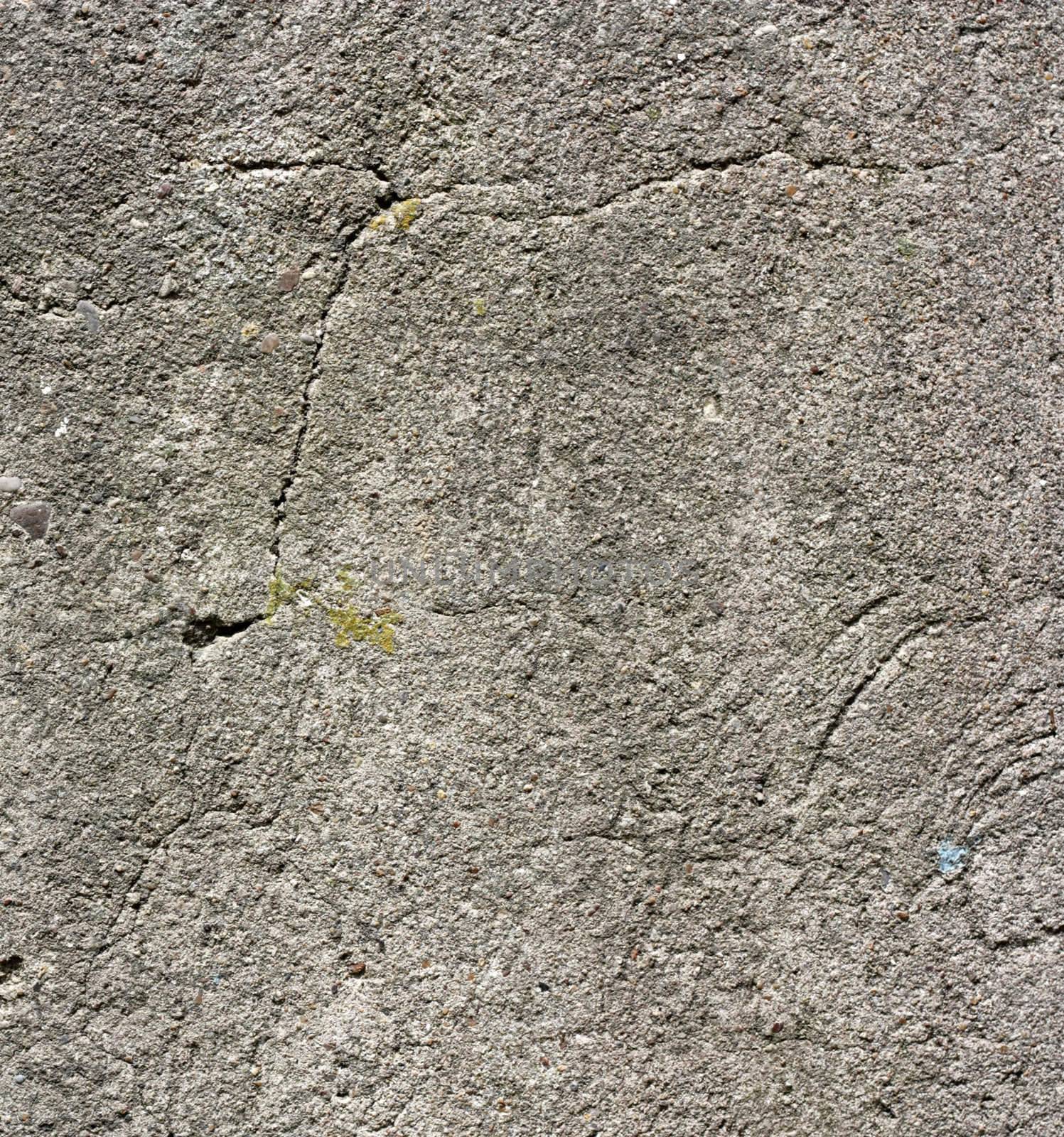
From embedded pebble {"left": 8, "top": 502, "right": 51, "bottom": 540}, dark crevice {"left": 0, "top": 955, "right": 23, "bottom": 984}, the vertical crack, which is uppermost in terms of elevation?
the vertical crack

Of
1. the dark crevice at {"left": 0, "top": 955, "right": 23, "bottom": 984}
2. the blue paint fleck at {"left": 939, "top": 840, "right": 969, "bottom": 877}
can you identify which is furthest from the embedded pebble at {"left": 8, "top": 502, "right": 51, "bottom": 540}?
the blue paint fleck at {"left": 939, "top": 840, "right": 969, "bottom": 877}

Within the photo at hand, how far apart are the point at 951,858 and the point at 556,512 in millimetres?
916

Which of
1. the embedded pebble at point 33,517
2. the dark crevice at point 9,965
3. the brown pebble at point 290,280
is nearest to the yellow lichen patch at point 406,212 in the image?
the brown pebble at point 290,280

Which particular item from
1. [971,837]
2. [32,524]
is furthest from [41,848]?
[971,837]

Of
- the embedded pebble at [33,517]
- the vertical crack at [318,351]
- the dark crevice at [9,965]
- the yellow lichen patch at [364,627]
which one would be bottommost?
the dark crevice at [9,965]

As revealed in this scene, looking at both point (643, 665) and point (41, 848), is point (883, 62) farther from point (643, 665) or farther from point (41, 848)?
point (41, 848)

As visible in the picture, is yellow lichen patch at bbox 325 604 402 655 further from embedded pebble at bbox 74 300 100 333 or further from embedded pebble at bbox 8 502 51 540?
embedded pebble at bbox 74 300 100 333

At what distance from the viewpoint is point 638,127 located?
65.1 inches

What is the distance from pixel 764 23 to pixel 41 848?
75.3 inches

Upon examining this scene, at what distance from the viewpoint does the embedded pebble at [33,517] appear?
166 cm

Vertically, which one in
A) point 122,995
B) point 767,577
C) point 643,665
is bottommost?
point 122,995

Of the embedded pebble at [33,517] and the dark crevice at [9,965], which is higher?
the embedded pebble at [33,517]

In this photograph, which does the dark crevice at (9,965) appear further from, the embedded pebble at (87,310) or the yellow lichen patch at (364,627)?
the embedded pebble at (87,310)

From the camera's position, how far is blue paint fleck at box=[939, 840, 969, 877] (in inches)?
64.9
